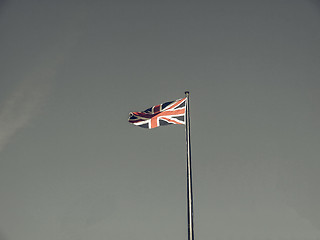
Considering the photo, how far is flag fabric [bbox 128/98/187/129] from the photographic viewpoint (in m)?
22.2

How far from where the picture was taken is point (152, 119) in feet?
76.4

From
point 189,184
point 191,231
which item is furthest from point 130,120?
point 191,231

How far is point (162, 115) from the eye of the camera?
22875 millimetres

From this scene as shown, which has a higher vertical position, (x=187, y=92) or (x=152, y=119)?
(x=187, y=92)

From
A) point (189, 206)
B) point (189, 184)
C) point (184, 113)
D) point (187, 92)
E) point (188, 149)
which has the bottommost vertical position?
point (189, 206)

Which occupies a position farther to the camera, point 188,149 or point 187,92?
point 187,92

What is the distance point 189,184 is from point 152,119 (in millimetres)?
5582

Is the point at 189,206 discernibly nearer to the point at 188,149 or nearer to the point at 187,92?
the point at 188,149

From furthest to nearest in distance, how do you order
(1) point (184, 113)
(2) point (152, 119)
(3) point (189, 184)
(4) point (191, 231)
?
(2) point (152, 119) < (1) point (184, 113) < (3) point (189, 184) < (4) point (191, 231)

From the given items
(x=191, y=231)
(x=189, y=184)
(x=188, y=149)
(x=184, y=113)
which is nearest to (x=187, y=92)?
(x=184, y=113)

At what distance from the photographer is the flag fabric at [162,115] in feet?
72.7

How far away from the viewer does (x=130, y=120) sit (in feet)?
78.7

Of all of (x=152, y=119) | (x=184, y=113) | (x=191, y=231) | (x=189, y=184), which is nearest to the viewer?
(x=191, y=231)

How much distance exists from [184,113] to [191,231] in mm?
7214
